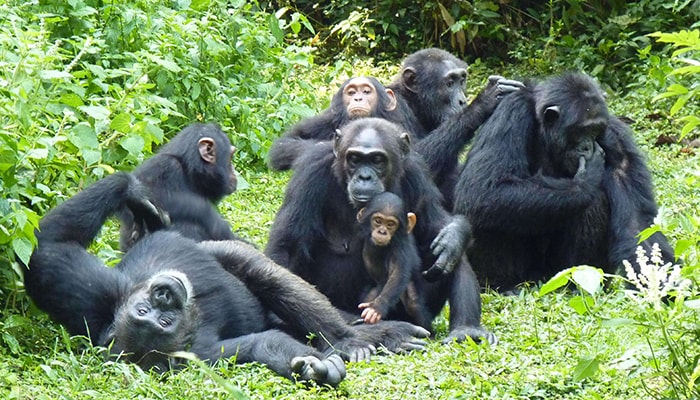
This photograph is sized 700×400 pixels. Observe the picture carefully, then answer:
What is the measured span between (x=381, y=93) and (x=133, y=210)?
132 inches

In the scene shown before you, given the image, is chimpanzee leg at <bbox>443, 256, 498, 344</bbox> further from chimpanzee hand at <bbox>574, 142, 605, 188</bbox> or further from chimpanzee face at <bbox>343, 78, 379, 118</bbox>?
chimpanzee face at <bbox>343, 78, 379, 118</bbox>

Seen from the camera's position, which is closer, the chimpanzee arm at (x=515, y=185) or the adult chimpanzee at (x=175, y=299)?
the adult chimpanzee at (x=175, y=299)

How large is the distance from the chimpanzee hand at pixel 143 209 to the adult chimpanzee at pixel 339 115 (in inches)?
99.4

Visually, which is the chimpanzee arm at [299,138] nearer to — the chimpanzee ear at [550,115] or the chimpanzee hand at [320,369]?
the chimpanzee ear at [550,115]

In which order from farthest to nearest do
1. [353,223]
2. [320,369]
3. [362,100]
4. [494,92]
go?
[362,100] < [494,92] < [353,223] < [320,369]

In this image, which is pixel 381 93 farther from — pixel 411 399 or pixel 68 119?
pixel 411 399

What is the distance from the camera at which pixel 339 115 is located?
32.2 ft

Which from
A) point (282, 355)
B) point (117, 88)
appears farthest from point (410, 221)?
point (117, 88)

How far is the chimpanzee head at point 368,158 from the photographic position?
7.60 metres

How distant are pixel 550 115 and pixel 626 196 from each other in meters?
0.83

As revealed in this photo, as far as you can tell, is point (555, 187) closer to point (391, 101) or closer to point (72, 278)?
point (391, 101)

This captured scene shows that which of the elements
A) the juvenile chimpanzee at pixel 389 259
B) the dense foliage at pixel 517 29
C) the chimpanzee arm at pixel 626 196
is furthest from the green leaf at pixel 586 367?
the dense foliage at pixel 517 29

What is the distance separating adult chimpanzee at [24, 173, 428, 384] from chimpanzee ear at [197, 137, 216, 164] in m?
0.99

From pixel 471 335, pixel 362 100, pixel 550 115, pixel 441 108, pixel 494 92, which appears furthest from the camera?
pixel 441 108
